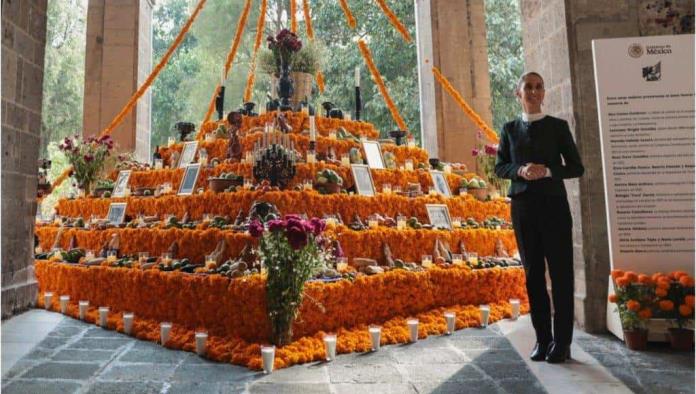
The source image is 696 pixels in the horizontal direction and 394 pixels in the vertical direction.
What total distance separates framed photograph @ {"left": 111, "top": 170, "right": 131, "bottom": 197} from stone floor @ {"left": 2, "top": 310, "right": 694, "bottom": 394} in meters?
2.69

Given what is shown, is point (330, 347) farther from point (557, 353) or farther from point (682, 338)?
point (682, 338)

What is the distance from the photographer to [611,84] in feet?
10.7

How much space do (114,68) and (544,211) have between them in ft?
28.3

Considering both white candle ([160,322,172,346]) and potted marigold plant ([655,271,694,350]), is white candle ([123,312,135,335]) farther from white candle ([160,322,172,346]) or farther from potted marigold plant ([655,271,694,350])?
potted marigold plant ([655,271,694,350])

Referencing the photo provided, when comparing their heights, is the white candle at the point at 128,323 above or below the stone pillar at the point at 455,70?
below

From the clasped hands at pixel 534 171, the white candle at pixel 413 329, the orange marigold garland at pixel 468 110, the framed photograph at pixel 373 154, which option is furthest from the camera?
the orange marigold garland at pixel 468 110

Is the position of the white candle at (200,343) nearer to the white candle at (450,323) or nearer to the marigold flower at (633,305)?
the white candle at (450,323)

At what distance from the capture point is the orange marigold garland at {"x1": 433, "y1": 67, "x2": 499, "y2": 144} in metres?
7.54

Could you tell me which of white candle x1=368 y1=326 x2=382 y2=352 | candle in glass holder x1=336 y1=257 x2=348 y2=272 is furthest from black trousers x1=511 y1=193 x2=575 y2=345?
candle in glass holder x1=336 y1=257 x2=348 y2=272

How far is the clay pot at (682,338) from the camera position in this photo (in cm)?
301

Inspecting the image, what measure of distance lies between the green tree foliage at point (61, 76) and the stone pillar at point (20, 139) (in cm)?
1170

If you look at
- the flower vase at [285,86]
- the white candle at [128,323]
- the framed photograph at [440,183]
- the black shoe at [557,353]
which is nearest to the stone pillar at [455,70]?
the framed photograph at [440,183]

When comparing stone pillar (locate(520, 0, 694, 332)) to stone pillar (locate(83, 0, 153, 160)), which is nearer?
stone pillar (locate(520, 0, 694, 332))

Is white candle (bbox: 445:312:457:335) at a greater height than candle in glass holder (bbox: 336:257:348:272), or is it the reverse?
candle in glass holder (bbox: 336:257:348:272)
